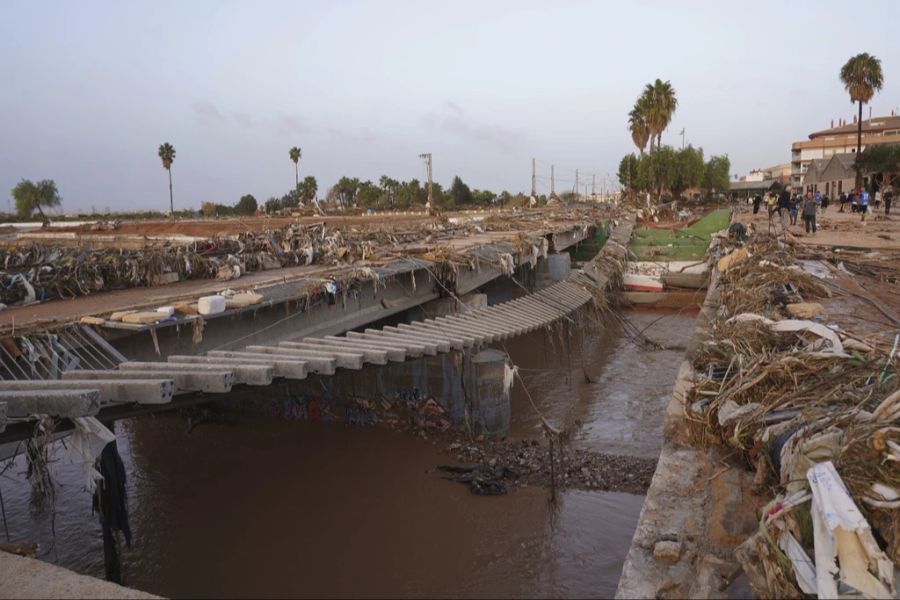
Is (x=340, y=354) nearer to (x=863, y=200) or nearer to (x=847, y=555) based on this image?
(x=847, y=555)

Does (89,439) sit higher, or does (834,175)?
(834,175)

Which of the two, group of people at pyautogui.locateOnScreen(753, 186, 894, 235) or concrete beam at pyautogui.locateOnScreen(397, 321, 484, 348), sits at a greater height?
group of people at pyautogui.locateOnScreen(753, 186, 894, 235)

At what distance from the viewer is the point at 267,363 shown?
6.68 m

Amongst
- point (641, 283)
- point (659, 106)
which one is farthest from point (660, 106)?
point (641, 283)

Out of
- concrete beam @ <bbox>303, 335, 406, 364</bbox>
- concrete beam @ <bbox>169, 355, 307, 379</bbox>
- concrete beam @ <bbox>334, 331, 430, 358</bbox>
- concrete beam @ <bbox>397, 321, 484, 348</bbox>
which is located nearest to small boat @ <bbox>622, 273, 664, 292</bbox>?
concrete beam @ <bbox>397, 321, 484, 348</bbox>

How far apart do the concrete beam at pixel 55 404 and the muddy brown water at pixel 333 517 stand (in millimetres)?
3508

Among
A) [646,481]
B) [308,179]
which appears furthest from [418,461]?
[308,179]

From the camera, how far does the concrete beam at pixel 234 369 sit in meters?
6.11

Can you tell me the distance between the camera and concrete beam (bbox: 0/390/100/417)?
4.75 meters

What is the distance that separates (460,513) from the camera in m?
9.37

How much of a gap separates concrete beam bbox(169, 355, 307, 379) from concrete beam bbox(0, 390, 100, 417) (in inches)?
68.8

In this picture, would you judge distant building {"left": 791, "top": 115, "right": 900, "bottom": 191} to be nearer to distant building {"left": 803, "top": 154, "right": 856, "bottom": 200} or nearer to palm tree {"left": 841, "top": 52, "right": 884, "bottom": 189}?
distant building {"left": 803, "top": 154, "right": 856, "bottom": 200}

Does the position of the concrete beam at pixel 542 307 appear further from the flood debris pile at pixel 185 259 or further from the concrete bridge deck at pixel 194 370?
the concrete bridge deck at pixel 194 370

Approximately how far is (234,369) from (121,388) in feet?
3.54
